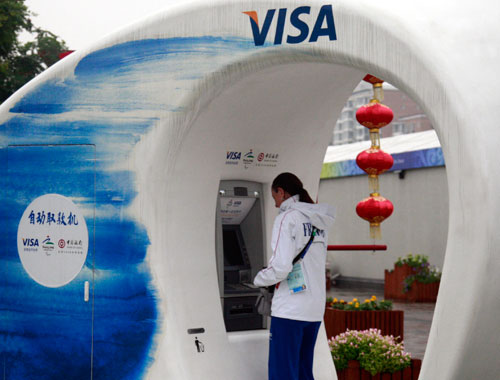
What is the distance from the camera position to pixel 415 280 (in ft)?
59.9

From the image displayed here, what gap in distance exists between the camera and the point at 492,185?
14.6 ft

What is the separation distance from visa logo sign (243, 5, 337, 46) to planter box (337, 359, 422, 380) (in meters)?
3.23

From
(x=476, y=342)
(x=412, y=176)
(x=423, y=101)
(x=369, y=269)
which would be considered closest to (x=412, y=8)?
(x=423, y=101)

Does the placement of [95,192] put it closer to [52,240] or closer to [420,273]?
[52,240]

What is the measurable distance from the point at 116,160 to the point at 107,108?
0.43 meters

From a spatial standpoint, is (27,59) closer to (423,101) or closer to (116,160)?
(116,160)

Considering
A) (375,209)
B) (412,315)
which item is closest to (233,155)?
(375,209)

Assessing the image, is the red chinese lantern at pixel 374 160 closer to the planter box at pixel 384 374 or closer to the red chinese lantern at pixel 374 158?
the red chinese lantern at pixel 374 158

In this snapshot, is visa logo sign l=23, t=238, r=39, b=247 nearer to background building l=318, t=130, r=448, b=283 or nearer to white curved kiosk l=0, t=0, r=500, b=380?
white curved kiosk l=0, t=0, r=500, b=380

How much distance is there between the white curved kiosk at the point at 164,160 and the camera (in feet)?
17.3

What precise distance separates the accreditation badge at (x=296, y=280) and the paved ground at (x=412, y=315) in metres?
5.56

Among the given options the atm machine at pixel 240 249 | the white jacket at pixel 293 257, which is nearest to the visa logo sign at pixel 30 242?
the atm machine at pixel 240 249

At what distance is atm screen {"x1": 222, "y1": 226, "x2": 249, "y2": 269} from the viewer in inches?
259

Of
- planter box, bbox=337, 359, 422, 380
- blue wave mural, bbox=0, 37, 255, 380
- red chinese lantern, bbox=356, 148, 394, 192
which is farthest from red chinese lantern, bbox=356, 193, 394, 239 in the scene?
blue wave mural, bbox=0, 37, 255, 380
